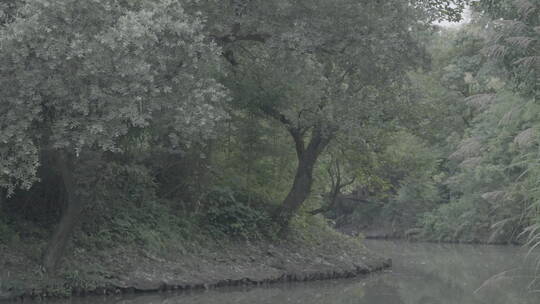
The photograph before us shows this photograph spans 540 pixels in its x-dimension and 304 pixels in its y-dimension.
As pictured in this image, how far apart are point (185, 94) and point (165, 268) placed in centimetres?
494

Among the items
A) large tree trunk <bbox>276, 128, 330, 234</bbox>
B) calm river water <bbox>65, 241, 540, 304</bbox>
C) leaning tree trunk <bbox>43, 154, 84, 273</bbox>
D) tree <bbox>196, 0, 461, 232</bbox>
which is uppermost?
tree <bbox>196, 0, 461, 232</bbox>

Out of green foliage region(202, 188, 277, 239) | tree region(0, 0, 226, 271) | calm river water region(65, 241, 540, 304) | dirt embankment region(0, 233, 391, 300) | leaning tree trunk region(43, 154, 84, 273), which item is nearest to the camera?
tree region(0, 0, 226, 271)

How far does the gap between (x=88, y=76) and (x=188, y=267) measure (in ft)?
21.0

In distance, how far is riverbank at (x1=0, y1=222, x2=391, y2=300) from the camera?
44.4ft

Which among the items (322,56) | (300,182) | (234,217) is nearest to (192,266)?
(234,217)

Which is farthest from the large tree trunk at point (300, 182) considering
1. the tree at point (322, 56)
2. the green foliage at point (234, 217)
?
the tree at point (322, 56)

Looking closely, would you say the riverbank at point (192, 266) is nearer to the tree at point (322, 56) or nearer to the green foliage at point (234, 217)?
the green foliage at point (234, 217)

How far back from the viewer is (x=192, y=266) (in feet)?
55.8

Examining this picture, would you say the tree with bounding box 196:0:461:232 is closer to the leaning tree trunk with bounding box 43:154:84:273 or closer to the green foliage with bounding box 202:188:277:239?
the green foliage with bounding box 202:188:277:239

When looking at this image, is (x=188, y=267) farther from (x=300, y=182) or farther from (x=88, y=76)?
(x=88, y=76)

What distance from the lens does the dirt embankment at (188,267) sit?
13.5 metres

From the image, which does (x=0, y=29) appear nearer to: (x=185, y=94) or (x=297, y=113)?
(x=185, y=94)

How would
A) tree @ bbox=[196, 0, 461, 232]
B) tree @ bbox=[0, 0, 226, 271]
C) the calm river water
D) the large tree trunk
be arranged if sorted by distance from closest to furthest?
tree @ bbox=[0, 0, 226, 271], the calm river water, tree @ bbox=[196, 0, 461, 232], the large tree trunk

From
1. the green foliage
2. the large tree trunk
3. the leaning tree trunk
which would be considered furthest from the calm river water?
the large tree trunk
